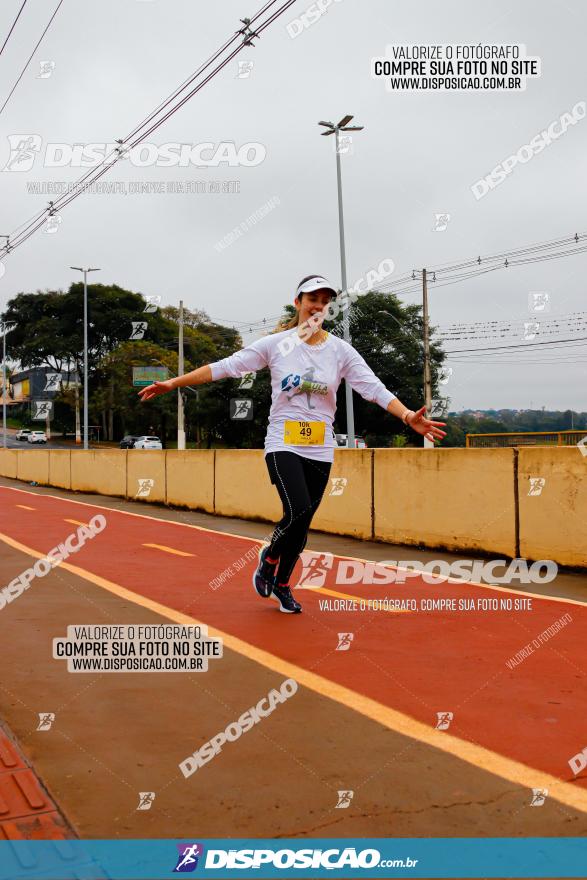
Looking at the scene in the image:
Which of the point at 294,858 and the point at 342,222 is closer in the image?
the point at 294,858

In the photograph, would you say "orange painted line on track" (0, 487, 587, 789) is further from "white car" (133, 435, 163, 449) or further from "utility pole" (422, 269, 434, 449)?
"white car" (133, 435, 163, 449)

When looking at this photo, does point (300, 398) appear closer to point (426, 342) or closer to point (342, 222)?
point (342, 222)

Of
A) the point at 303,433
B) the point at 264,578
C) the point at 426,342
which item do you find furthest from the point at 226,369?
the point at 426,342

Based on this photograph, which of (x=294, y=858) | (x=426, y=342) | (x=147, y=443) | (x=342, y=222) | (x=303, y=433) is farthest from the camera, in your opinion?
(x=147, y=443)

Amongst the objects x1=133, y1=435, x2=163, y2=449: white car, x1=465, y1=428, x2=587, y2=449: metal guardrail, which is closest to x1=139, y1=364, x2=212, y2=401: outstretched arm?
x1=465, y1=428, x2=587, y2=449: metal guardrail

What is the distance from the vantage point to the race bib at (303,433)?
5242 millimetres

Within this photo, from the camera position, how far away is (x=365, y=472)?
10.7 meters

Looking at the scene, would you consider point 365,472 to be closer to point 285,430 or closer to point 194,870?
point 285,430

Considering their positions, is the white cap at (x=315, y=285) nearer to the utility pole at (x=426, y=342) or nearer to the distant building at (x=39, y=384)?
the utility pole at (x=426, y=342)

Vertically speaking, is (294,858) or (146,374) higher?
(146,374)

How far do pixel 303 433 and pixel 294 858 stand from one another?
3202 mm

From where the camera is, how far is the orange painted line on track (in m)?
3.28

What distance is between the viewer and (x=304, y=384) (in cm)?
522

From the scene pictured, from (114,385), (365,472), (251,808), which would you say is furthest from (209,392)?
(251,808)
